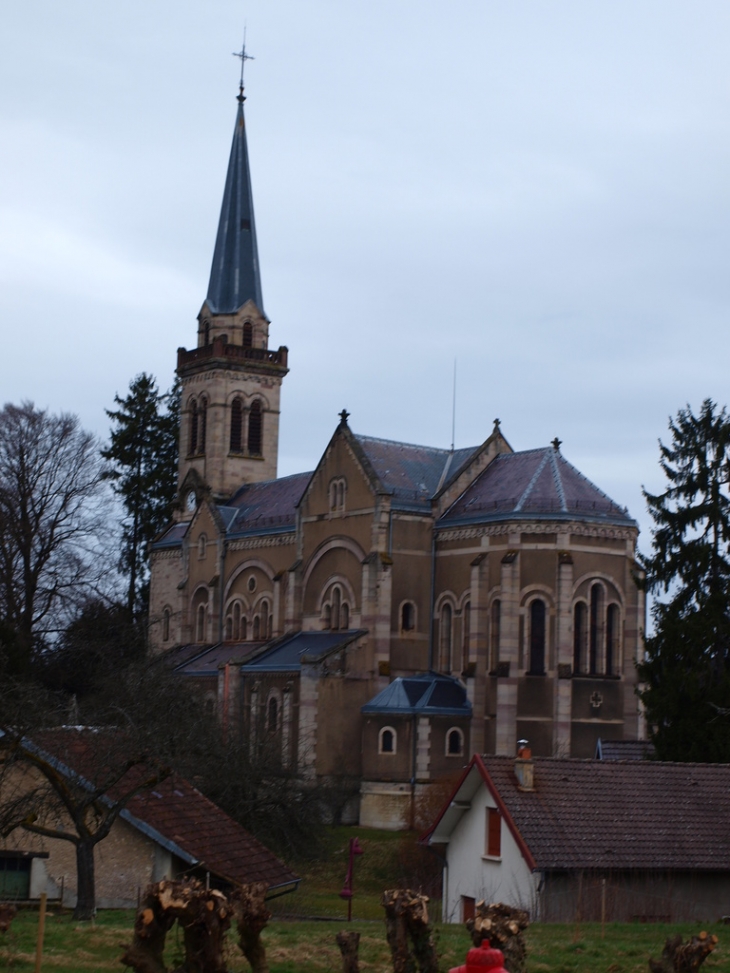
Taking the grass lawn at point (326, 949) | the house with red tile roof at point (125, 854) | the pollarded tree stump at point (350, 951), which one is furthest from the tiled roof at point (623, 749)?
the pollarded tree stump at point (350, 951)

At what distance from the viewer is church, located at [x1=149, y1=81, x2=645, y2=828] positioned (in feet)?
168

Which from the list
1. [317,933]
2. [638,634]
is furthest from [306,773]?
[317,933]

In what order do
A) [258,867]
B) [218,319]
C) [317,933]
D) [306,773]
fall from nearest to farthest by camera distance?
[317,933] → [258,867] → [306,773] → [218,319]

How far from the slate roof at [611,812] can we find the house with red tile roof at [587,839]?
0.03 metres

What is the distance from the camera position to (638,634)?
172ft

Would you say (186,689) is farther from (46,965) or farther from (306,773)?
(46,965)

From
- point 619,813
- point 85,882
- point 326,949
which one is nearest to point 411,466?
point 619,813

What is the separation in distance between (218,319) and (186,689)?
28.8 meters

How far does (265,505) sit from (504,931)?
52.3m

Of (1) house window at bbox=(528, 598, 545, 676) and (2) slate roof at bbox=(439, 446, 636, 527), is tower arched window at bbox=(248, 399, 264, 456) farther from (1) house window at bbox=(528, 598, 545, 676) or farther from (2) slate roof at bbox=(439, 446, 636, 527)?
(1) house window at bbox=(528, 598, 545, 676)

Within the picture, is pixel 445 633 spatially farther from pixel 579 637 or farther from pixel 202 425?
pixel 202 425

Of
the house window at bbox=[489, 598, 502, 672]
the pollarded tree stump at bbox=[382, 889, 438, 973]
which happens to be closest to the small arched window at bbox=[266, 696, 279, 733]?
the house window at bbox=[489, 598, 502, 672]

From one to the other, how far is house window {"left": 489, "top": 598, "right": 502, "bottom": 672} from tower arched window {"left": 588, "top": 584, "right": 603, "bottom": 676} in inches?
123

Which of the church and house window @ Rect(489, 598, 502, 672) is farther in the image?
house window @ Rect(489, 598, 502, 672)
